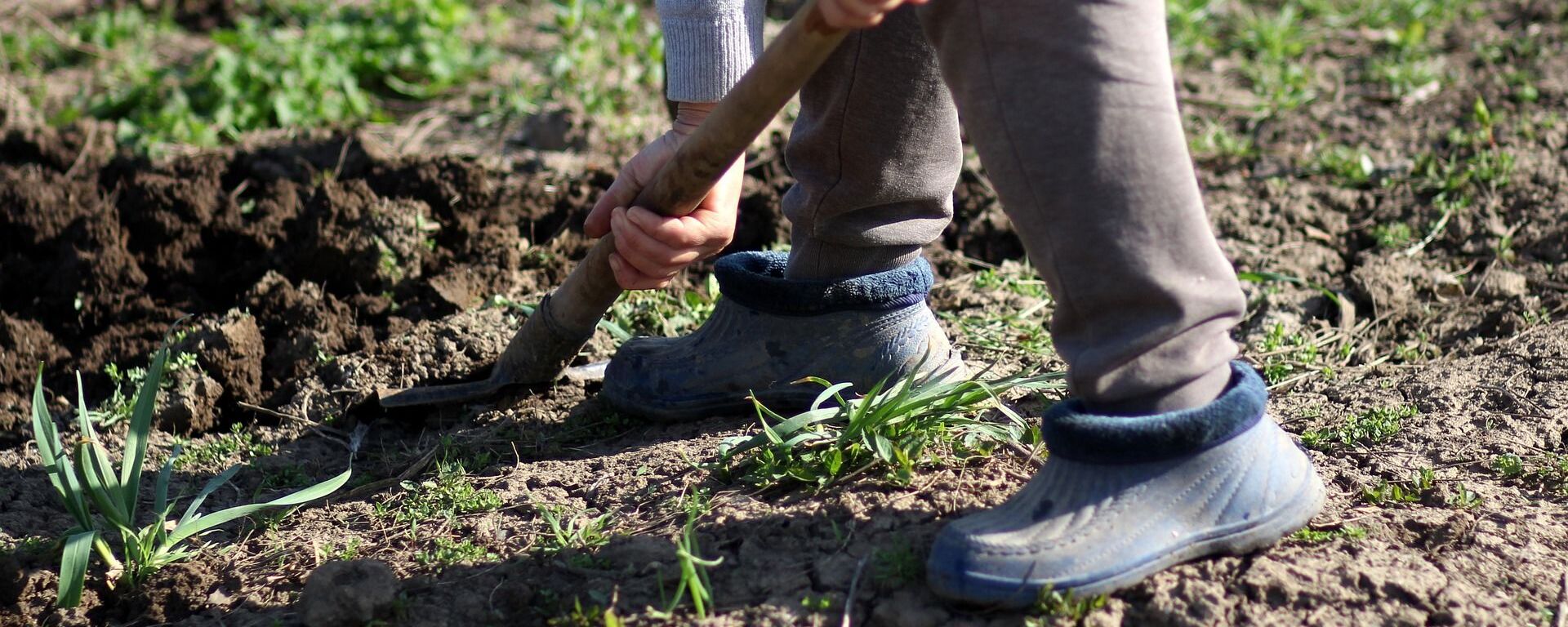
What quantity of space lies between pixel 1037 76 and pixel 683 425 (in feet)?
3.81

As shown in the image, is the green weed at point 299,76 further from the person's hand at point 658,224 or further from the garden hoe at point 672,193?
the person's hand at point 658,224

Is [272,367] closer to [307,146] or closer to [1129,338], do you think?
[307,146]

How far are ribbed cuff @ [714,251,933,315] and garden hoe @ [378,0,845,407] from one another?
265 mm

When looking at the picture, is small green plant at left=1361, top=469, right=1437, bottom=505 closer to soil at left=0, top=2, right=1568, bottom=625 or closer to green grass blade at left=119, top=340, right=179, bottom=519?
soil at left=0, top=2, right=1568, bottom=625

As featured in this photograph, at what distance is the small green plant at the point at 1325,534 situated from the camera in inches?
72.6

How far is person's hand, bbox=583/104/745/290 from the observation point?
208 centimetres

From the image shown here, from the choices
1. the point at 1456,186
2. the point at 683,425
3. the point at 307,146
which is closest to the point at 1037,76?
the point at 683,425

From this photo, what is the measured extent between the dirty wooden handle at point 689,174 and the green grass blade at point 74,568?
855 millimetres

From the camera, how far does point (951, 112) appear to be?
218cm

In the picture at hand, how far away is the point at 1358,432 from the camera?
7.39 ft

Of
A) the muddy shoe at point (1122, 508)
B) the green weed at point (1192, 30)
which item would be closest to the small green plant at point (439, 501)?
the muddy shoe at point (1122, 508)

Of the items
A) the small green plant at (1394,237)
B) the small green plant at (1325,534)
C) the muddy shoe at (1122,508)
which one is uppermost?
the muddy shoe at (1122,508)

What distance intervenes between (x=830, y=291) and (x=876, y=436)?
0.36 metres

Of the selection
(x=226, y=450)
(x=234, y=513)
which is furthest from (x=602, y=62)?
(x=234, y=513)
